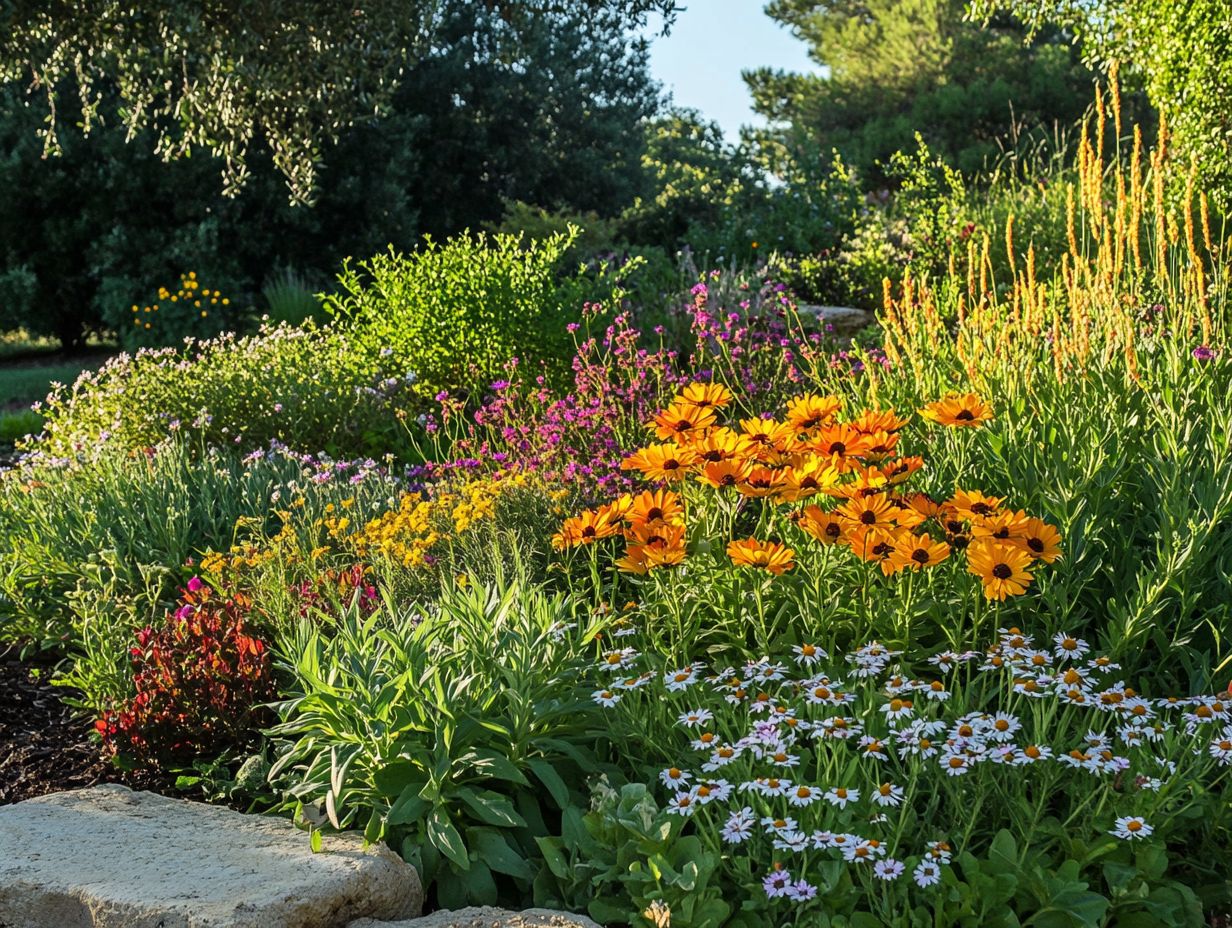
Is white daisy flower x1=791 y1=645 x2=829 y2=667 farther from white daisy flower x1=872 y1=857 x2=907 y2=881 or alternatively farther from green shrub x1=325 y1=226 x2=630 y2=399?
green shrub x1=325 y1=226 x2=630 y2=399

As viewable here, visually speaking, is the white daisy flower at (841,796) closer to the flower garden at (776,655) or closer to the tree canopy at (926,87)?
the flower garden at (776,655)

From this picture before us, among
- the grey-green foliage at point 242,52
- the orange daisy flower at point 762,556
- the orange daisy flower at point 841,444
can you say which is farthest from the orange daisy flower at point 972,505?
the grey-green foliage at point 242,52

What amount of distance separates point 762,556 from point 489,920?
1.21 metres

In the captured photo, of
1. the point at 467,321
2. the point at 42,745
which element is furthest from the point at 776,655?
the point at 467,321

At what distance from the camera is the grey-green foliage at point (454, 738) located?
9.93 feet

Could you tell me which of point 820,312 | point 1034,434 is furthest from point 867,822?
point 820,312

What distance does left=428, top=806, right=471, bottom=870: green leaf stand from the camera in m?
2.91

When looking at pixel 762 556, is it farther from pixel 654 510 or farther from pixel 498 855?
pixel 498 855

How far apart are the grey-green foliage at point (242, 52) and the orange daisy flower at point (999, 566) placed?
23.2ft

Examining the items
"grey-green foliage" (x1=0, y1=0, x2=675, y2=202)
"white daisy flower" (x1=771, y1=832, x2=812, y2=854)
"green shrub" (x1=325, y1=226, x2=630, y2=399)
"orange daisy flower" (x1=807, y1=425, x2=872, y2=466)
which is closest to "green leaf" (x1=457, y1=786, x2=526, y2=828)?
"white daisy flower" (x1=771, y1=832, x2=812, y2=854)

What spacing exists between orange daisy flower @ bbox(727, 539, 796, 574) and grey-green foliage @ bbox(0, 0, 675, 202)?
6599 millimetres

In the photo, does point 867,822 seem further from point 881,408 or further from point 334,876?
point 881,408

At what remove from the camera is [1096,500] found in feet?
12.1

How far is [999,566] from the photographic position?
310 centimetres
